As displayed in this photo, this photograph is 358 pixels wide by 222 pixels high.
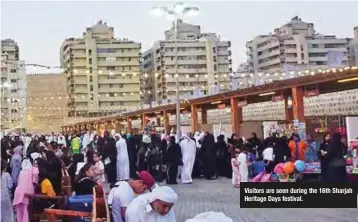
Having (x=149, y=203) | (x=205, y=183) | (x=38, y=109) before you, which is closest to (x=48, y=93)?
(x=38, y=109)

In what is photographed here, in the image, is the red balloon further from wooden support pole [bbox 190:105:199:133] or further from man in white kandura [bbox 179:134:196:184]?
wooden support pole [bbox 190:105:199:133]

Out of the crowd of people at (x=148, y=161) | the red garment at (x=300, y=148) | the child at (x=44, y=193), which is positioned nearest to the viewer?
the crowd of people at (x=148, y=161)

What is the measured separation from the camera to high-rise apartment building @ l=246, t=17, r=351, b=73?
72500 millimetres

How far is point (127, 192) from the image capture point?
17.0ft

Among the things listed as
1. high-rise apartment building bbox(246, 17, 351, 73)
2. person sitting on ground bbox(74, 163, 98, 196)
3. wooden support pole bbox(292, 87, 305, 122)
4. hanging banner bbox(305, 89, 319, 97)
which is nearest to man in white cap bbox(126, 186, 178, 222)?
person sitting on ground bbox(74, 163, 98, 196)

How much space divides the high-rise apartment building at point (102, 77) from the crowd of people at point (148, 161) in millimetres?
54129

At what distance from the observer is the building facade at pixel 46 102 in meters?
66.2

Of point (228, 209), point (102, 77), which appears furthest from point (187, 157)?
point (102, 77)

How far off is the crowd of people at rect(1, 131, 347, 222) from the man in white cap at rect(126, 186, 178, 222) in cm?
147

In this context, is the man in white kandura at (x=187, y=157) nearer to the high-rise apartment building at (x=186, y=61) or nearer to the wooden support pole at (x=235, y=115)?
the wooden support pole at (x=235, y=115)

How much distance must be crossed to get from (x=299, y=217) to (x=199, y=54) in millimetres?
62031

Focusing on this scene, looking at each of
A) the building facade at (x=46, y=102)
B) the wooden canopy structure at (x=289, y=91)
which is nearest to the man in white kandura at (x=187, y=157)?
the wooden canopy structure at (x=289, y=91)

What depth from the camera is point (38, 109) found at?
68000 mm

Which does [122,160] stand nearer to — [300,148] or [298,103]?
[300,148]
